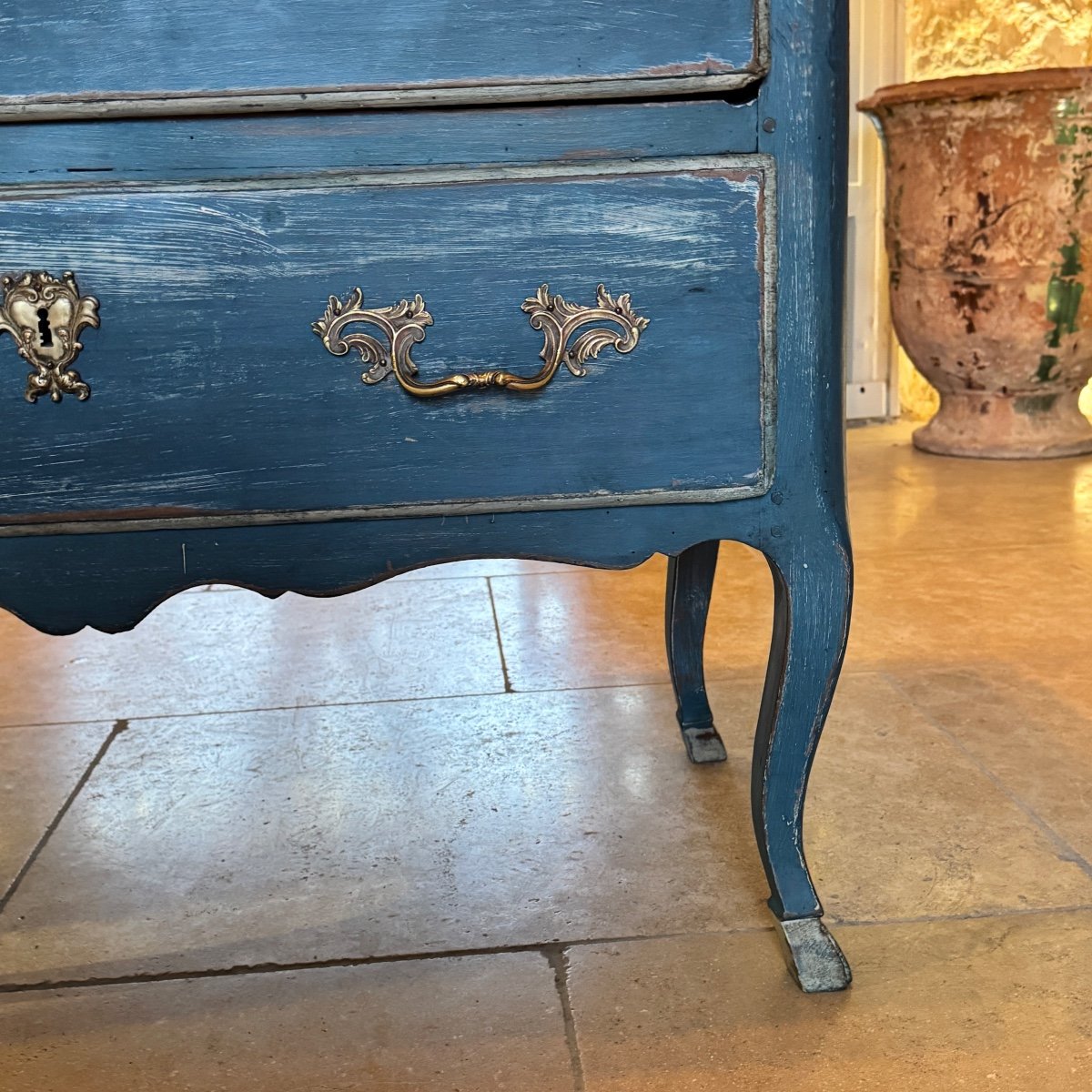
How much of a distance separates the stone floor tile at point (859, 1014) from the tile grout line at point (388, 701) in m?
0.67

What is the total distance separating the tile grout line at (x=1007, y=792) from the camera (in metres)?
1.30

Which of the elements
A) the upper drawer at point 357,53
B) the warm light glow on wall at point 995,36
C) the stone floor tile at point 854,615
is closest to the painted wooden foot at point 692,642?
the stone floor tile at point 854,615

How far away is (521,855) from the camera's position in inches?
52.8

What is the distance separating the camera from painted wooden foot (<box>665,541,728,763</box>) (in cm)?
155

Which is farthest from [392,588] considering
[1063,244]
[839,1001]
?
[1063,244]

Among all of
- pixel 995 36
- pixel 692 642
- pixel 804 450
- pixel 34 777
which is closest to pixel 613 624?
pixel 692 642

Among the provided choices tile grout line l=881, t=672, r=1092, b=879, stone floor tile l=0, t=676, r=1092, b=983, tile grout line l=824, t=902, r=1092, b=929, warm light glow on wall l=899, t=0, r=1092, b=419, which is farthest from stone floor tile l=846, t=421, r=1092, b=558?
tile grout line l=824, t=902, r=1092, b=929

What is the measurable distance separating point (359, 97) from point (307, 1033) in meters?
0.72

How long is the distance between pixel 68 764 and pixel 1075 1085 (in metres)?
1.19

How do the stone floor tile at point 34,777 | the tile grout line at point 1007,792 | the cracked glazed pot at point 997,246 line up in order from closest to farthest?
the tile grout line at point 1007,792 < the stone floor tile at point 34,777 < the cracked glazed pot at point 997,246

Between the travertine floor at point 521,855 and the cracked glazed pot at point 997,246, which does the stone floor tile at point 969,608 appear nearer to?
the travertine floor at point 521,855

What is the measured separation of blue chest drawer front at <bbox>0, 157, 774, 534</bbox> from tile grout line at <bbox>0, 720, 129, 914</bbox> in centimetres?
53

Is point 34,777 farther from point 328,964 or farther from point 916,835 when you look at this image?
point 916,835

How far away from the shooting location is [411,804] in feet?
4.83
